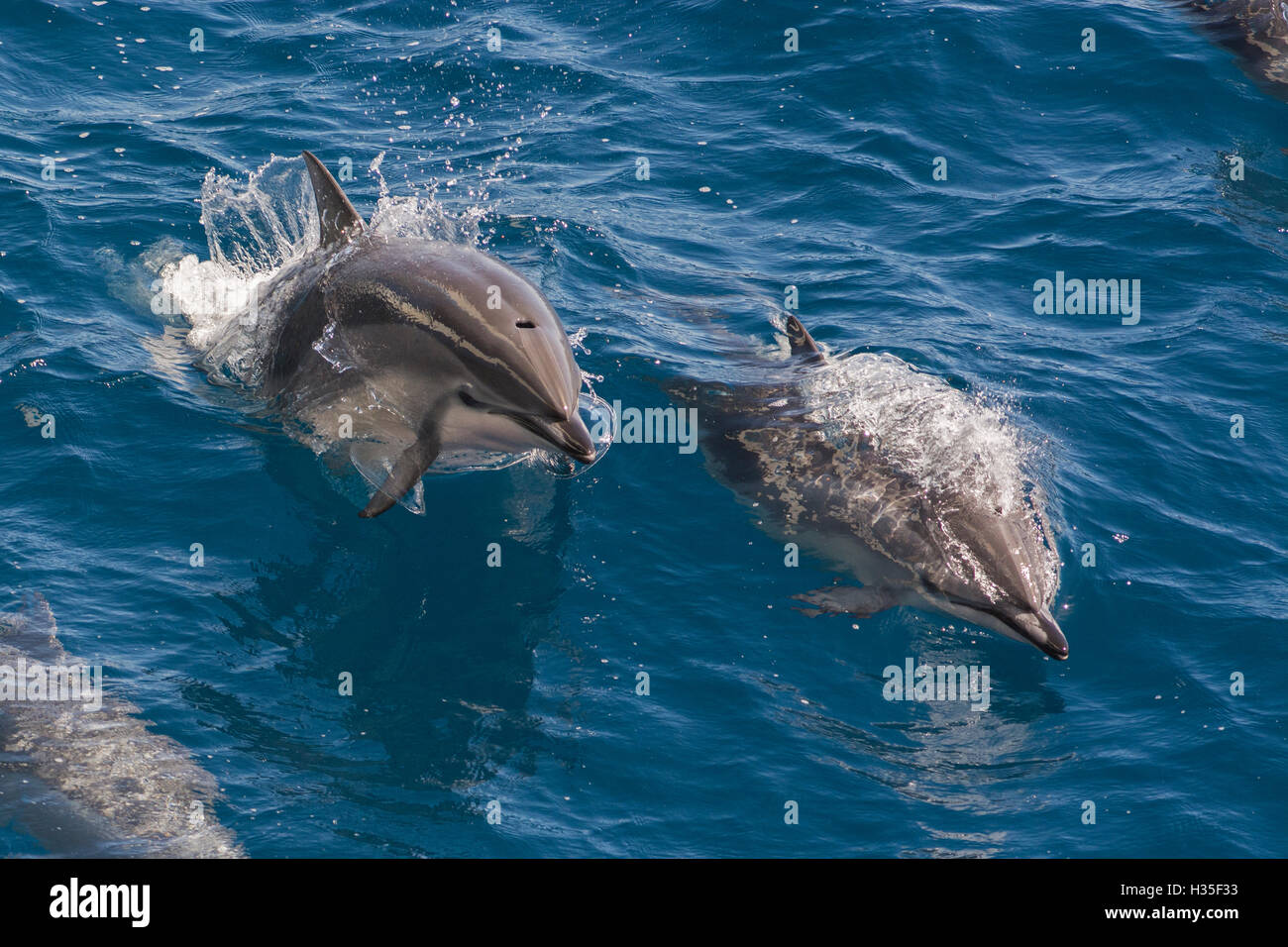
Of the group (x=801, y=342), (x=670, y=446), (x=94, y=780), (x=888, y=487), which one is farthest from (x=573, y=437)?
(x=801, y=342)

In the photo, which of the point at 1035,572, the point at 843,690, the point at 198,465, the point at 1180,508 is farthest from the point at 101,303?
the point at 1180,508

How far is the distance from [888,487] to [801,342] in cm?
233

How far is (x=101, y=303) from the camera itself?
13930 mm

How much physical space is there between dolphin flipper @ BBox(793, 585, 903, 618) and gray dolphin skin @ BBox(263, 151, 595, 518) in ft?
7.94

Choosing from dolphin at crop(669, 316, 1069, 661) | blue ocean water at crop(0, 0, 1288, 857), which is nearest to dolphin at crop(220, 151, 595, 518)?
blue ocean water at crop(0, 0, 1288, 857)

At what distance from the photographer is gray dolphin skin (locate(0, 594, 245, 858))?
8.34 meters

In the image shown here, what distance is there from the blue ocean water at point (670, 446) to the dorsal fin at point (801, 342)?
799mm

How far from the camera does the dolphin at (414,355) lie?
9.42 metres

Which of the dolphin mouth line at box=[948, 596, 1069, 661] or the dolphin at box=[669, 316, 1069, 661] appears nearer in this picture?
the dolphin mouth line at box=[948, 596, 1069, 661]

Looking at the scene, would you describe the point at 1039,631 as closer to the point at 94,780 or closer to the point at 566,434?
the point at 566,434

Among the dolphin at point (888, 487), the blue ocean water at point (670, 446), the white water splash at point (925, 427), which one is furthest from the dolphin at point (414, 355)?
the white water splash at point (925, 427)

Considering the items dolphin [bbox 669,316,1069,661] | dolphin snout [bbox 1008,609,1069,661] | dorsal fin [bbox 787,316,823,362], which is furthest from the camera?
dorsal fin [bbox 787,316,823,362]

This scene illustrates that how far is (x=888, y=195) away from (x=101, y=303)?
910 centimetres

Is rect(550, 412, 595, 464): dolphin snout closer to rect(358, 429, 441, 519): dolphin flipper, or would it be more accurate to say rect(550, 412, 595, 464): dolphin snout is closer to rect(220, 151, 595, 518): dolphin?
rect(220, 151, 595, 518): dolphin
